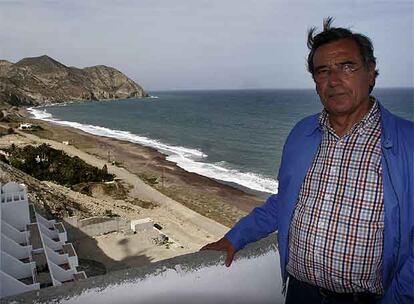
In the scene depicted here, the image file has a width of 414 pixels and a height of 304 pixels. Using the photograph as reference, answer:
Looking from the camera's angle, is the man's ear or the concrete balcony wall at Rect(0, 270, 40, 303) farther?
the concrete balcony wall at Rect(0, 270, 40, 303)

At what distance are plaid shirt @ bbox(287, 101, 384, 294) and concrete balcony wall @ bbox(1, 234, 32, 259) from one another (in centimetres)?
967

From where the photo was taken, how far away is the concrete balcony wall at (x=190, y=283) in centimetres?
192

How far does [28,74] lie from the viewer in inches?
5349

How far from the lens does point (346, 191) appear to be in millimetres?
1873

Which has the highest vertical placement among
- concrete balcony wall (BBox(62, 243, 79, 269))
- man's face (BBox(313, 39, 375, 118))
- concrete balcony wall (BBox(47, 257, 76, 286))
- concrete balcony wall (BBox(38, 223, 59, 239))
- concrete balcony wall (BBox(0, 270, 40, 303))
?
man's face (BBox(313, 39, 375, 118))

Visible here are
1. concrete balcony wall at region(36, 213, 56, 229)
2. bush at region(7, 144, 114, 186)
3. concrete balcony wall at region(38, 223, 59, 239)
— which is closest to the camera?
concrete balcony wall at region(38, 223, 59, 239)

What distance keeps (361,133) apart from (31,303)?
1705mm

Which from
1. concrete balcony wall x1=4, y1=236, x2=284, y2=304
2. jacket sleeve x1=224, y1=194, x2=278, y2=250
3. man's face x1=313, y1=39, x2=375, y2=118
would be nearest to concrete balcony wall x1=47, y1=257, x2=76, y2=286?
concrete balcony wall x1=4, y1=236, x2=284, y2=304

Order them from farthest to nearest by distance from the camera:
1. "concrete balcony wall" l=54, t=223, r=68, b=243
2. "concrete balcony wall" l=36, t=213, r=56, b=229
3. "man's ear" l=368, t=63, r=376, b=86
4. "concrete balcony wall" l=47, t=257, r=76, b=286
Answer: "concrete balcony wall" l=36, t=213, r=56, b=229 → "concrete balcony wall" l=54, t=223, r=68, b=243 → "concrete balcony wall" l=47, t=257, r=76, b=286 → "man's ear" l=368, t=63, r=376, b=86

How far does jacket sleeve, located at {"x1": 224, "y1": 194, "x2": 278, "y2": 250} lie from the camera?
2.31m

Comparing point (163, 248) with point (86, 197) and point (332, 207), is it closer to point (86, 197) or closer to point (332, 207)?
point (86, 197)

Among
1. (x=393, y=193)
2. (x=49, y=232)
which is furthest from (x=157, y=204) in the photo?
(x=393, y=193)

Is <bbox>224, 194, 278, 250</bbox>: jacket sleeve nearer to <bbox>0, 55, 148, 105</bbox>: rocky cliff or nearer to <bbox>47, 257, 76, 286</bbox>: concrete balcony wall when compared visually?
<bbox>47, 257, 76, 286</bbox>: concrete balcony wall

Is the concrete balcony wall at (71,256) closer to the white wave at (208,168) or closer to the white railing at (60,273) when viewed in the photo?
the white railing at (60,273)
